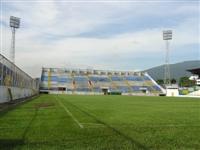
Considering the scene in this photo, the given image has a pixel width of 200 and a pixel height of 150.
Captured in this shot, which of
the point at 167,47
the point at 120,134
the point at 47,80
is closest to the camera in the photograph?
the point at 120,134

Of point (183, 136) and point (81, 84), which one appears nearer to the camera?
point (183, 136)

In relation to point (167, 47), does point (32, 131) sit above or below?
below

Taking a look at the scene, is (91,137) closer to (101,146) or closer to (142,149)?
(101,146)

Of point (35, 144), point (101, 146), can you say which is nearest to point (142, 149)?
point (101, 146)

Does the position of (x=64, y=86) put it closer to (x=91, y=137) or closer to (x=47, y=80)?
(x=47, y=80)

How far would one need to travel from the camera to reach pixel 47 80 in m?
114

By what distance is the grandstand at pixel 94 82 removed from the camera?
112 metres

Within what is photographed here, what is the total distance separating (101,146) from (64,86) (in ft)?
344

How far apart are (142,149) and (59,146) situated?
6.39 ft

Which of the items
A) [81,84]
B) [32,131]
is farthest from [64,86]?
[32,131]

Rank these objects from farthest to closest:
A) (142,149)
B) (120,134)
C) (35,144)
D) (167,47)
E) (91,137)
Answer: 1. (167,47)
2. (120,134)
3. (91,137)
4. (35,144)
5. (142,149)

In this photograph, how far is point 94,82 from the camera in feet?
388

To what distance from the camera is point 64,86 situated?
112438mm

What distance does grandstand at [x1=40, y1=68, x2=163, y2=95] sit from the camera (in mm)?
111625
